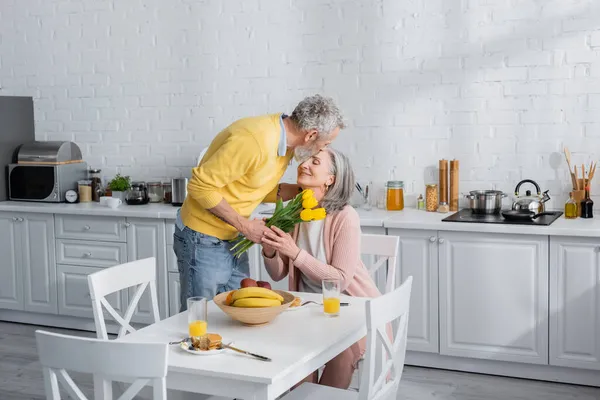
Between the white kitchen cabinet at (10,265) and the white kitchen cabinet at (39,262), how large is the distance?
0.14ft

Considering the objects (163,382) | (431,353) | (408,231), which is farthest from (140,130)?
(163,382)

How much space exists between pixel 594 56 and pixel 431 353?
1.84m

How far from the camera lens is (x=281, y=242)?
3066 mm

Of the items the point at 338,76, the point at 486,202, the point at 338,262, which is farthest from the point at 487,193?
the point at 338,262

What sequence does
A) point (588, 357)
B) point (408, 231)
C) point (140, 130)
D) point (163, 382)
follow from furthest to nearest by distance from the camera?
point (140, 130) < point (408, 231) < point (588, 357) < point (163, 382)

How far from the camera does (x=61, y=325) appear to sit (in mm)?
5426

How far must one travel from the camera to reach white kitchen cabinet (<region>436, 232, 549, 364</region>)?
13.4ft

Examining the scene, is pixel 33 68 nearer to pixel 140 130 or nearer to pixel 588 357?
pixel 140 130

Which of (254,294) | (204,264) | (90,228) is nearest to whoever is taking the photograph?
(254,294)

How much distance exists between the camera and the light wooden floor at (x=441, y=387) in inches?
157

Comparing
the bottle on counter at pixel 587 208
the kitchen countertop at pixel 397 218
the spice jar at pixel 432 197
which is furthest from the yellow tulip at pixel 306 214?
the bottle on counter at pixel 587 208

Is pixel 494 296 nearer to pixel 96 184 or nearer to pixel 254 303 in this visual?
pixel 254 303

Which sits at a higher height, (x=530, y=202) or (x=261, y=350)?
(x=530, y=202)

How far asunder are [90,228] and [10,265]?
0.72m
